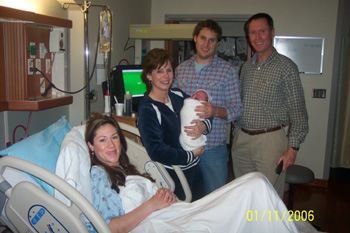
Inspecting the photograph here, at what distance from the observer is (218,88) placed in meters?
1.95

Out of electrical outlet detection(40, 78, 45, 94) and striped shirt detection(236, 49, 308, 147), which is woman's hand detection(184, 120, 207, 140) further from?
electrical outlet detection(40, 78, 45, 94)

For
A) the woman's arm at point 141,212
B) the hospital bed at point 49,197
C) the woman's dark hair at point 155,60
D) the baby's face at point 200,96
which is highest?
the woman's dark hair at point 155,60

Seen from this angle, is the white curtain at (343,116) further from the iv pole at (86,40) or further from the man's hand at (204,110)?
the iv pole at (86,40)

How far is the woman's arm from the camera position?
135 centimetres

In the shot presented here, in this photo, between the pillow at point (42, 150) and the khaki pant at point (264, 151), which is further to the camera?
the khaki pant at point (264, 151)

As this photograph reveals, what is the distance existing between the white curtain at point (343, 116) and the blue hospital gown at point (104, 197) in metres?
3.46

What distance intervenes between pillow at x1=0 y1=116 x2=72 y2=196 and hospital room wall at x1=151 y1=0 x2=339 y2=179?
295 centimetres

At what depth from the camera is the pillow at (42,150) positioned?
4.58 ft

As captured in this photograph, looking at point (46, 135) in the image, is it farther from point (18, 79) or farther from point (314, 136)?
point (314, 136)

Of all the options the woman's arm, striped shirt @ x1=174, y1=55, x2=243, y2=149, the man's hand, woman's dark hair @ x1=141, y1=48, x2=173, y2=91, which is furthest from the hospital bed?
striped shirt @ x1=174, y1=55, x2=243, y2=149

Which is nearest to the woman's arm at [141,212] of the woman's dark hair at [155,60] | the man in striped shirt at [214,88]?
the man in striped shirt at [214,88]

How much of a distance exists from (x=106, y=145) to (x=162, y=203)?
1.27 feet

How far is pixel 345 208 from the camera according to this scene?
3.23m

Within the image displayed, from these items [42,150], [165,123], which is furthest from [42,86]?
[165,123]
